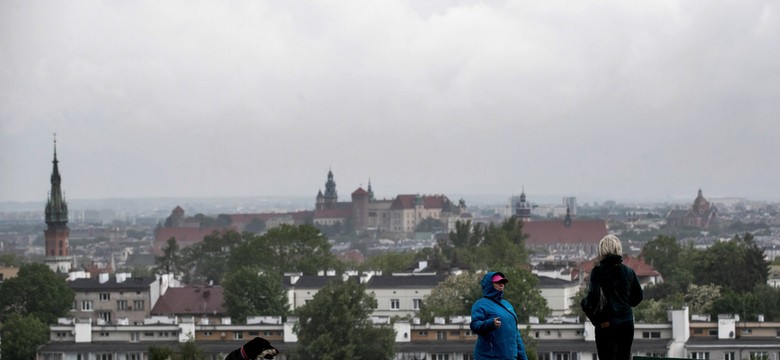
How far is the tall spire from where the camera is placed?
17736cm

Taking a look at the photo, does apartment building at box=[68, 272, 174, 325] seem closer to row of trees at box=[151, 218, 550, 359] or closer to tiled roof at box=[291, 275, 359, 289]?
row of trees at box=[151, 218, 550, 359]

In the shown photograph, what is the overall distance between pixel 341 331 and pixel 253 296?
2489 centimetres

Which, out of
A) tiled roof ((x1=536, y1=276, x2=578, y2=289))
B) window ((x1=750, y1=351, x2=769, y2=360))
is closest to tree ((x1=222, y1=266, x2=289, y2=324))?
tiled roof ((x1=536, y1=276, x2=578, y2=289))

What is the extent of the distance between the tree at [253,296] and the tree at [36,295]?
9.24m

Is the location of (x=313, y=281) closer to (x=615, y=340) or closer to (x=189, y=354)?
(x=189, y=354)

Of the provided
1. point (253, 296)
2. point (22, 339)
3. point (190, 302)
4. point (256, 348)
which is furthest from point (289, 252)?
point (256, 348)

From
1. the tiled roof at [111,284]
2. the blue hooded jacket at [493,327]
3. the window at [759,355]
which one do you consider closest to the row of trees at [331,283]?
the tiled roof at [111,284]

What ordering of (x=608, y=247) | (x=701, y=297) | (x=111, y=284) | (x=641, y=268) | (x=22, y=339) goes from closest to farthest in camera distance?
1. (x=608, y=247)
2. (x=22, y=339)
3. (x=701, y=297)
4. (x=111, y=284)
5. (x=641, y=268)

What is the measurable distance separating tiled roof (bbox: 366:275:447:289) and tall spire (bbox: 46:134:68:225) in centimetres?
7366

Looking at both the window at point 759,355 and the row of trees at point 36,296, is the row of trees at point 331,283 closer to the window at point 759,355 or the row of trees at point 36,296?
the row of trees at point 36,296

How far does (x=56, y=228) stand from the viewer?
173 m

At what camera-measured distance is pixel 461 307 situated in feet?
306

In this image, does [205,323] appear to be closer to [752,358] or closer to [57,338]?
[57,338]

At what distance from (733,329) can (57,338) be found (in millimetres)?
27069
